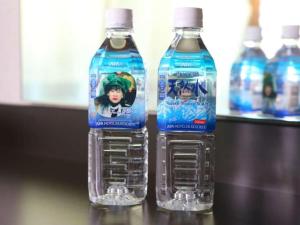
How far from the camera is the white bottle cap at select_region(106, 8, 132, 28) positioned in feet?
2.99

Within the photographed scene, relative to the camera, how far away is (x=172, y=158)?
Answer: 1.01 meters

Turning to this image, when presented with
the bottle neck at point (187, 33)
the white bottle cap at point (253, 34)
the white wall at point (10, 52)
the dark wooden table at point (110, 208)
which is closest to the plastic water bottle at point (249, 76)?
the white bottle cap at point (253, 34)

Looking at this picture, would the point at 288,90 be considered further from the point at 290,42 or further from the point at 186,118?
the point at 186,118

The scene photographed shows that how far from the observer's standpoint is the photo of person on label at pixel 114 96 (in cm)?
90

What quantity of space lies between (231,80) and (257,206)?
693 mm

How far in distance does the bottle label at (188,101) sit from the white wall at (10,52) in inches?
35.4

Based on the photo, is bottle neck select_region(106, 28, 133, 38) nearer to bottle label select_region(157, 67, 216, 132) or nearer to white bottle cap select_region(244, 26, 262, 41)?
bottle label select_region(157, 67, 216, 132)

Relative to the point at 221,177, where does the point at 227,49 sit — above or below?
above

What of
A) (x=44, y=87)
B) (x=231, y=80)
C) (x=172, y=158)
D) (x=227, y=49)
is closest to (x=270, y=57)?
(x=231, y=80)

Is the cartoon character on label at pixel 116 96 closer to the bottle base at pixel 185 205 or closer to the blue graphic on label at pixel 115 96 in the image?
the blue graphic on label at pixel 115 96

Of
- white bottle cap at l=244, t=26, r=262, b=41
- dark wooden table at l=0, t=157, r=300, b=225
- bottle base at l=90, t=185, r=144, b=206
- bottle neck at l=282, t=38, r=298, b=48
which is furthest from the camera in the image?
white bottle cap at l=244, t=26, r=262, b=41

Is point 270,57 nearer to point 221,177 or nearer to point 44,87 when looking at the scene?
point 221,177

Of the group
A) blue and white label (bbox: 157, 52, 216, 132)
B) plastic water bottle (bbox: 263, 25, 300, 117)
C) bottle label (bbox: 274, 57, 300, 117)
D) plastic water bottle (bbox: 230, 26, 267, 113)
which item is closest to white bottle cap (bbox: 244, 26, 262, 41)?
plastic water bottle (bbox: 230, 26, 267, 113)

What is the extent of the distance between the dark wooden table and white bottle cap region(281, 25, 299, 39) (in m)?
0.47
